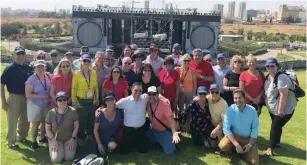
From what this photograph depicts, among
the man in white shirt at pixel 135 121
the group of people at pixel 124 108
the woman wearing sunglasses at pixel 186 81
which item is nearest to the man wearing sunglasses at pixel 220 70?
the group of people at pixel 124 108

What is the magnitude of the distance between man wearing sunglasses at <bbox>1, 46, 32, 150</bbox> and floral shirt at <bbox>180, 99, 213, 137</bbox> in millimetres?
3195

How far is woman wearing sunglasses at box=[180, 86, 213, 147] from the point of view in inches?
261

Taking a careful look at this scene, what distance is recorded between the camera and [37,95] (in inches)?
250

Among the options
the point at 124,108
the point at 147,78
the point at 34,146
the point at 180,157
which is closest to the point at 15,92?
the point at 34,146

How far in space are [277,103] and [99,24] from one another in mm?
23801

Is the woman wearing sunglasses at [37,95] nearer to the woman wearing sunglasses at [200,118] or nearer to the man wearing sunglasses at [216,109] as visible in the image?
the woman wearing sunglasses at [200,118]

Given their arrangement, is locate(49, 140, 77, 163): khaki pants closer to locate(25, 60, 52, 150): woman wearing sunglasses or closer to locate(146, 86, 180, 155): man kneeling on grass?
locate(25, 60, 52, 150): woman wearing sunglasses

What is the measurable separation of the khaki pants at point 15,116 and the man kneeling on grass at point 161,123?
242 cm

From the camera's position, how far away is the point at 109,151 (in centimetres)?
629

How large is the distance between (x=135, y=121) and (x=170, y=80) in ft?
4.31

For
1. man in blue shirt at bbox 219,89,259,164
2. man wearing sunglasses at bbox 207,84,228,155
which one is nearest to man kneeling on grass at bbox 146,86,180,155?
man wearing sunglasses at bbox 207,84,228,155

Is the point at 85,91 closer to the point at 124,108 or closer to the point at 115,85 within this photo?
the point at 115,85

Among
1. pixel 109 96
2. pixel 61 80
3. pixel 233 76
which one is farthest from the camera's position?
pixel 233 76

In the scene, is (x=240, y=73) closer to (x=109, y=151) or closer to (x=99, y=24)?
(x=109, y=151)
